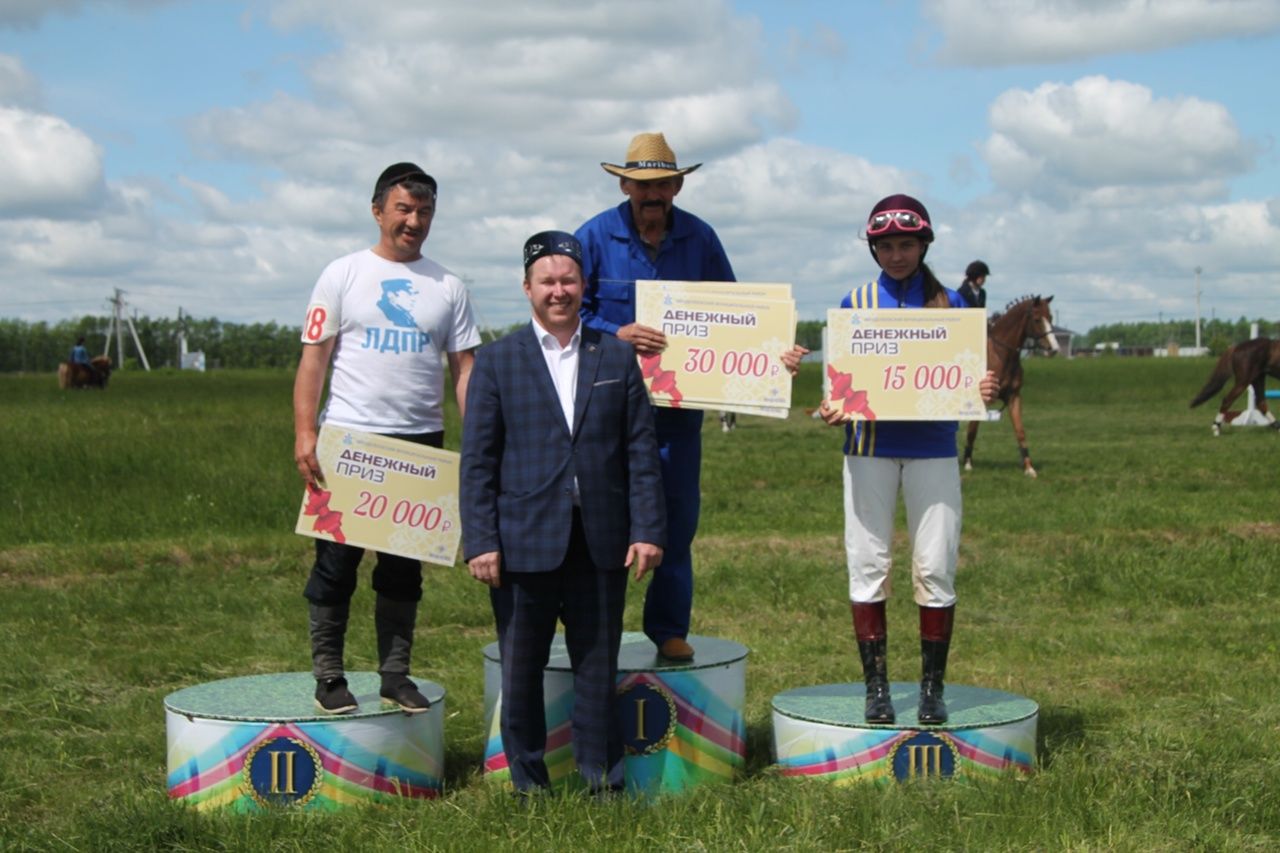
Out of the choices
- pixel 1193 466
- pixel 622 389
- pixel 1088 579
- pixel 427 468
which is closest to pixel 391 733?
pixel 427 468

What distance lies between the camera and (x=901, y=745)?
5.23 meters

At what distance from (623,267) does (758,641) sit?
3.35 metres

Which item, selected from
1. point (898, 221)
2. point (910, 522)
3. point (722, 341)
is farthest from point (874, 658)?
point (898, 221)

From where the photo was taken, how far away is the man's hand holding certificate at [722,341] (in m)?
5.71

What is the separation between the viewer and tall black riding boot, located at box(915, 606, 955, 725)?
17.7 ft

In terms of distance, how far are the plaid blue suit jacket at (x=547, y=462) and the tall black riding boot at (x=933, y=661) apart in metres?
1.22

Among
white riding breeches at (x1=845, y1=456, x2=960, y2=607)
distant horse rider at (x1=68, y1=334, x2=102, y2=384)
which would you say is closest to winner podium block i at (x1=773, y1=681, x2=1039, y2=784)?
white riding breeches at (x1=845, y1=456, x2=960, y2=607)

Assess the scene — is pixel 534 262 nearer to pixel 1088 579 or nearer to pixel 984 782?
pixel 984 782

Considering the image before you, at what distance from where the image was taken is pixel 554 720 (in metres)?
5.35

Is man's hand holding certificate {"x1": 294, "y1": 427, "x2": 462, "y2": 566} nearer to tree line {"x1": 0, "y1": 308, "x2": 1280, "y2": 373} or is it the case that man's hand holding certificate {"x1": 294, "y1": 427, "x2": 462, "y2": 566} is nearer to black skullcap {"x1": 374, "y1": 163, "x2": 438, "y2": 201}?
black skullcap {"x1": 374, "y1": 163, "x2": 438, "y2": 201}

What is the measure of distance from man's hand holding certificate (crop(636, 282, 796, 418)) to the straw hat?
426mm

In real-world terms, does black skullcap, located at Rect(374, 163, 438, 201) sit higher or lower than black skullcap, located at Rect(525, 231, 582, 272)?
higher

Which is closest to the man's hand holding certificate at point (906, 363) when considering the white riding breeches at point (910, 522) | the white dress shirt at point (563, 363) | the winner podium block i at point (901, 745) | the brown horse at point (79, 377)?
the white riding breeches at point (910, 522)

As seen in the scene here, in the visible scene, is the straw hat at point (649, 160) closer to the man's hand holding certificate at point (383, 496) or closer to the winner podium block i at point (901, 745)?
the man's hand holding certificate at point (383, 496)
